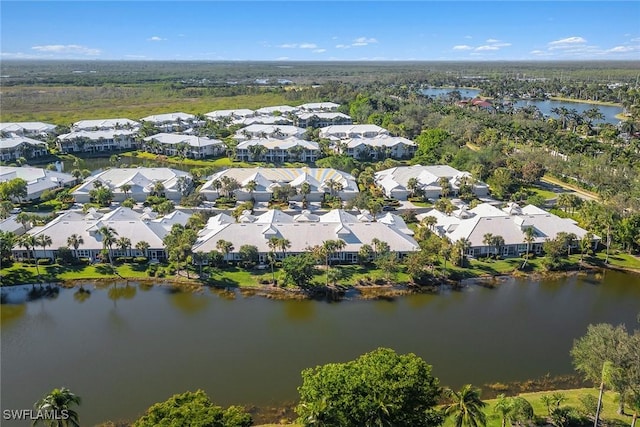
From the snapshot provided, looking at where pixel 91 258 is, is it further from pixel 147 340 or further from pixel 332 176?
pixel 332 176

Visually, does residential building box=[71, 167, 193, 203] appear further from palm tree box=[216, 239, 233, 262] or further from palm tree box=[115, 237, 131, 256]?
palm tree box=[216, 239, 233, 262]

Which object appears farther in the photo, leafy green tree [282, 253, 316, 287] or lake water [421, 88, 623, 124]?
lake water [421, 88, 623, 124]

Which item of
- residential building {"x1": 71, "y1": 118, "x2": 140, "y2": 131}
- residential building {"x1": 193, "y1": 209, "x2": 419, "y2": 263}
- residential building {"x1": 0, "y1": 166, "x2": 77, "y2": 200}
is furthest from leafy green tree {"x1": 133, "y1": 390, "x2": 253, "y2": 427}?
residential building {"x1": 71, "y1": 118, "x2": 140, "y2": 131}

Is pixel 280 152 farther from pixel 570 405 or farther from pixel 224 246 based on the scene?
pixel 570 405

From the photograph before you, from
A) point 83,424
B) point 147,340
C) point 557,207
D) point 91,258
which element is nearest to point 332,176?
point 557,207

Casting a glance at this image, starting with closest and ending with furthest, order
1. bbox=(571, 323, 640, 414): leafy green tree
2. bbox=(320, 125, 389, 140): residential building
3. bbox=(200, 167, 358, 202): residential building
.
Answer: bbox=(571, 323, 640, 414): leafy green tree → bbox=(200, 167, 358, 202): residential building → bbox=(320, 125, 389, 140): residential building

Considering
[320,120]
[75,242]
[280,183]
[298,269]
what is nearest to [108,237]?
[75,242]
